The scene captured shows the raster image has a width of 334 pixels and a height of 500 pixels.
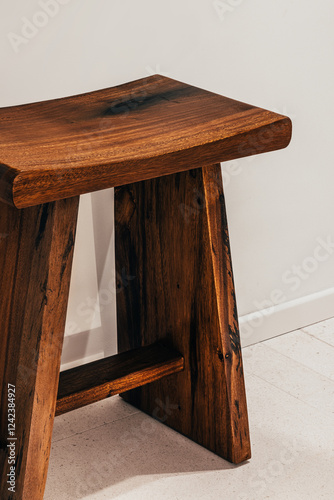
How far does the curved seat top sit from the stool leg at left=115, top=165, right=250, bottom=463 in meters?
0.10

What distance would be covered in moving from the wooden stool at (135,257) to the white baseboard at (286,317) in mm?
385

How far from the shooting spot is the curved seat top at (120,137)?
0.91 meters

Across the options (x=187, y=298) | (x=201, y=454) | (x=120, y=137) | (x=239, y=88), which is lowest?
(x=201, y=454)

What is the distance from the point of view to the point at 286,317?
1.80 meters

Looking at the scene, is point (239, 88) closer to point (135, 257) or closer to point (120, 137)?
point (135, 257)

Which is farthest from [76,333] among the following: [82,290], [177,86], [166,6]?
[166,6]

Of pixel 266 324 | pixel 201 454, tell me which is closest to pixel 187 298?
pixel 201 454

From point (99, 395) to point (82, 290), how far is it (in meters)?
0.30

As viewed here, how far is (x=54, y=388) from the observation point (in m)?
1.07

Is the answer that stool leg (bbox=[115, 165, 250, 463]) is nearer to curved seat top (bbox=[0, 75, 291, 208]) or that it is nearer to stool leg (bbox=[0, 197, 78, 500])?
curved seat top (bbox=[0, 75, 291, 208])

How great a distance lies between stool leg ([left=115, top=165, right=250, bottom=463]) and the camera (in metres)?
1.22

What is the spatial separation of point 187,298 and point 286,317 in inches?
22.6

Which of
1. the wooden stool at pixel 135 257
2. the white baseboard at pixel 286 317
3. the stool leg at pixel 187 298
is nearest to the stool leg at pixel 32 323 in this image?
the wooden stool at pixel 135 257

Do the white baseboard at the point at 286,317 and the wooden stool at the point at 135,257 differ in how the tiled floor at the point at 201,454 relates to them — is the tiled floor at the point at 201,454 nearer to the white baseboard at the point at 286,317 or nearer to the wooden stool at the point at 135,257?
the wooden stool at the point at 135,257
